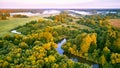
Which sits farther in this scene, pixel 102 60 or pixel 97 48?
pixel 97 48

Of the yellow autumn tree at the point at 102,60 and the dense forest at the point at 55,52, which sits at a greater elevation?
the dense forest at the point at 55,52

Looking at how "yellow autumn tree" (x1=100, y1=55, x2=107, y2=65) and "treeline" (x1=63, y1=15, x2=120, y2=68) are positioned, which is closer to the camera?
"yellow autumn tree" (x1=100, y1=55, x2=107, y2=65)

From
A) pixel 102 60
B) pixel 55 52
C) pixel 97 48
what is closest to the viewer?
pixel 55 52

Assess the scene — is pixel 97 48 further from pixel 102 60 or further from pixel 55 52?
pixel 55 52

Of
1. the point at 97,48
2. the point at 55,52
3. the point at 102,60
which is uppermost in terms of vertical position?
the point at 55,52

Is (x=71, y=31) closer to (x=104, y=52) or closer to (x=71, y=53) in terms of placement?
(x=71, y=53)

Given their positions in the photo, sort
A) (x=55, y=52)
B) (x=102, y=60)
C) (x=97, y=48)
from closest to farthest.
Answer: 1. (x=55, y=52)
2. (x=102, y=60)
3. (x=97, y=48)

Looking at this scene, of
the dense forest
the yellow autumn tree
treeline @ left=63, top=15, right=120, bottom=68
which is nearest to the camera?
the dense forest

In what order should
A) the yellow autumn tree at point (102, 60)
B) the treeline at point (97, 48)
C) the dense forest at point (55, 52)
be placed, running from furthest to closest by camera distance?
1. the treeline at point (97, 48)
2. the yellow autumn tree at point (102, 60)
3. the dense forest at point (55, 52)

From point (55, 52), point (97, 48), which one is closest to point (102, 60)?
point (97, 48)

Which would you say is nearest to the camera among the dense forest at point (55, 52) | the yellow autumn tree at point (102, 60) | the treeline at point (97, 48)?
the dense forest at point (55, 52)

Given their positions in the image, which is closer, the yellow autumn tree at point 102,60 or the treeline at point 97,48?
the yellow autumn tree at point 102,60
